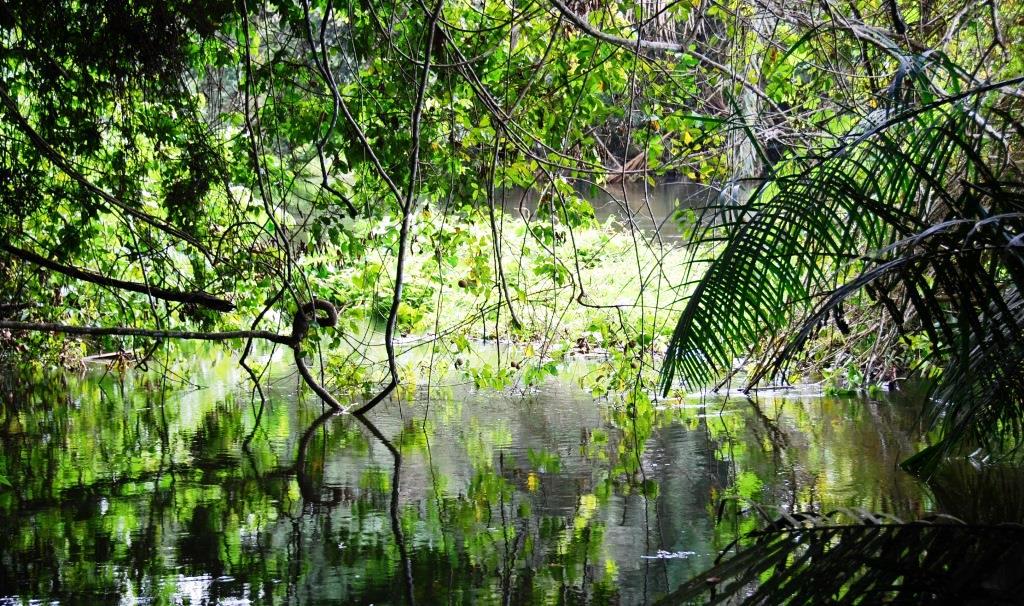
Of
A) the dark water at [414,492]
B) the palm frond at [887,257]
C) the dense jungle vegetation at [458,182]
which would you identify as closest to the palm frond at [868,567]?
the dense jungle vegetation at [458,182]

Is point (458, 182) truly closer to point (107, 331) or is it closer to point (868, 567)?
point (107, 331)

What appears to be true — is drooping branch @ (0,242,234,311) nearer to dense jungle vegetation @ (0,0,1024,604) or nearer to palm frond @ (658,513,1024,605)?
dense jungle vegetation @ (0,0,1024,604)

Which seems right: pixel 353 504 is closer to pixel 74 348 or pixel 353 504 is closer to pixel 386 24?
pixel 386 24

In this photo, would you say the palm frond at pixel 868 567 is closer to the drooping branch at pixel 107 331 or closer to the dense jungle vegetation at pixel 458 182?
the dense jungle vegetation at pixel 458 182

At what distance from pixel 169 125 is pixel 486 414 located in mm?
2768

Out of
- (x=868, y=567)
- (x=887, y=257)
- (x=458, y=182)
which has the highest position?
(x=458, y=182)

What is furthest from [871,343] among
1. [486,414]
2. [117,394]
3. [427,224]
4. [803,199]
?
[117,394]

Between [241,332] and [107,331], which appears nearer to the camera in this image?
[107,331]

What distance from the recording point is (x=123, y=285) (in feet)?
20.1

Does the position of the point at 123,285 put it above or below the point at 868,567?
above

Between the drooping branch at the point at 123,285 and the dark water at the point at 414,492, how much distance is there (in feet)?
2.69

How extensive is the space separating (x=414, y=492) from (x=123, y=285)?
2.52m

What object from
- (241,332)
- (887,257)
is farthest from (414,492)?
(887,257)

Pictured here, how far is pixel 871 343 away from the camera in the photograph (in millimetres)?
7207
